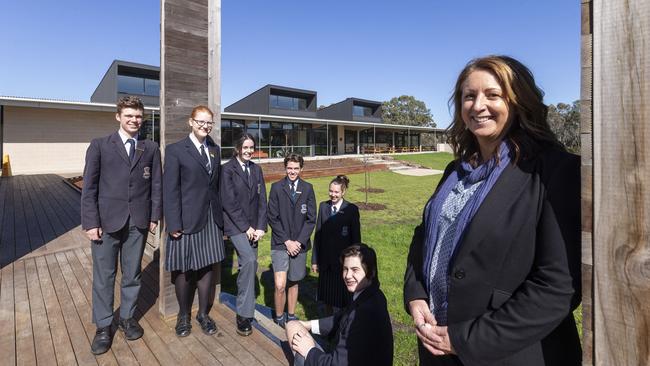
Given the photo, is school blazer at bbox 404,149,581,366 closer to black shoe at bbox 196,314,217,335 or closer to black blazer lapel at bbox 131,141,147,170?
black shoe at bbox 196,314,217,335

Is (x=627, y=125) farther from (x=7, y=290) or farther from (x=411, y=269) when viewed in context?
(x=7, y=290)

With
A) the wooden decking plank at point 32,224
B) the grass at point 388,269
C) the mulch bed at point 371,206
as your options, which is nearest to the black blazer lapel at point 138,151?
the grass at point 388,269

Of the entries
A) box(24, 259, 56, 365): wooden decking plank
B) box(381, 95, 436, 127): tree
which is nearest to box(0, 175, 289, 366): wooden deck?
box(24, 259, 56, 365): wooden decking plank

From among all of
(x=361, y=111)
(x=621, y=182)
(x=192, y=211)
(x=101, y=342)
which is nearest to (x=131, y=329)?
(x=101, y=342)

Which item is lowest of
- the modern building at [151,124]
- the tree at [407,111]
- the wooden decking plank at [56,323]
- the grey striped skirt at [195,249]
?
the wooden decking plank at [56,323]

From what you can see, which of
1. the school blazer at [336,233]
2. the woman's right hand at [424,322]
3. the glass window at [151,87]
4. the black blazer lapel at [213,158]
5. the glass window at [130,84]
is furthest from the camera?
the glass window at [151,87]

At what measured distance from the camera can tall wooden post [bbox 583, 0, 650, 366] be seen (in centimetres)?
82

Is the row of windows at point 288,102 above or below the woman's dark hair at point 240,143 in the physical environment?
above

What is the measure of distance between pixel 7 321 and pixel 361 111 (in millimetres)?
40035

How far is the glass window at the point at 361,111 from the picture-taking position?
4009cm

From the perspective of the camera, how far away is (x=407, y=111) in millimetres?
66688

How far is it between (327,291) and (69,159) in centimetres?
2054

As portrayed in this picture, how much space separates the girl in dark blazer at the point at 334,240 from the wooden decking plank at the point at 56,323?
208 cm

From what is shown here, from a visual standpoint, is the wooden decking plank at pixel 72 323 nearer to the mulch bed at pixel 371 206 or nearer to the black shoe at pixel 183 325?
the black shoe at pixel 183 325
